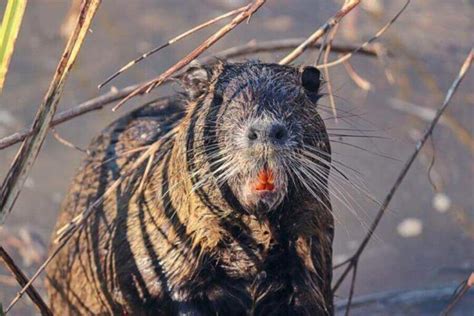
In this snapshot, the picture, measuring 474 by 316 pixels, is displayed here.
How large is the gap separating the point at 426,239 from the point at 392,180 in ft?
1.64

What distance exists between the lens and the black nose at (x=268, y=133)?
2.96 metres

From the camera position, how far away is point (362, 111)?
6789 mm

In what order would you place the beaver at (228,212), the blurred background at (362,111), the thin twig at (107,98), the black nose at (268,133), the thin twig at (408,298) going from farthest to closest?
the blurred background at (362,111) → the thin twig at (408,298) → the thin twig at (107,98) → the beaver at (228,212) → the black nose at (268,133)

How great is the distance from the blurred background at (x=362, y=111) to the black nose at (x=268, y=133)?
7.36ft

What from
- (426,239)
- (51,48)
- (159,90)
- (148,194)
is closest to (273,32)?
(159,90)

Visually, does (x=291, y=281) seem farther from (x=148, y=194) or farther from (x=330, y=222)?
(x=148, y=194)

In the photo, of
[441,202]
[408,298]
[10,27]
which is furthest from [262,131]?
[441,202]

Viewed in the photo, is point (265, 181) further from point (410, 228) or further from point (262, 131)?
point (410, 228)

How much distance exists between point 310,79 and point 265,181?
55 cm

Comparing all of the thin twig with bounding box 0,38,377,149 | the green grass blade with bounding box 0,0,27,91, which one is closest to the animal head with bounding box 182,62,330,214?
the thin twig with bounding box 0,38,377,149

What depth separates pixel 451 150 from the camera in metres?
6.78

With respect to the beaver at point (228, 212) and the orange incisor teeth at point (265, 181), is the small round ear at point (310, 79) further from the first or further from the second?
the orange incisor teeth at point (265, 181)

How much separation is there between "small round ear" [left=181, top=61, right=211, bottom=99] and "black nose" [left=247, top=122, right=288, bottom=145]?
60 centimetres

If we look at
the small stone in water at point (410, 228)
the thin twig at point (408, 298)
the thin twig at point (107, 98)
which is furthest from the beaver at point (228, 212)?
the small stone in water at point (410, 228)
